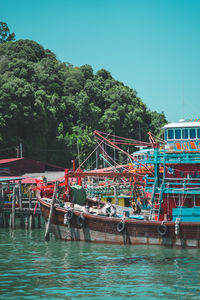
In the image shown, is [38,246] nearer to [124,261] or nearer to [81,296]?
[124,261]

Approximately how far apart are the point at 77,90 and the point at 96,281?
78794mm

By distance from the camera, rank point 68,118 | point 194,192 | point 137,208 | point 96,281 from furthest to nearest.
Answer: point 68,118, point 137,208, point 194,192, point 96,281

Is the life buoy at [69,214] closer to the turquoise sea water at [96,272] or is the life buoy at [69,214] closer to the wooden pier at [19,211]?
the turquoise sea water at [96,272]

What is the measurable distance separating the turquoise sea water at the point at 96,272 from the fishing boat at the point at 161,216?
781 millimetres

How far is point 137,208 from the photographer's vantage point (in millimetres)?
31984

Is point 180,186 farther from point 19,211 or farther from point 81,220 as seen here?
point 19,211

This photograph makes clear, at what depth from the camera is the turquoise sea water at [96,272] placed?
16.8m

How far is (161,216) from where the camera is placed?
27266mm

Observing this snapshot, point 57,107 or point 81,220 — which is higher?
point 57,107

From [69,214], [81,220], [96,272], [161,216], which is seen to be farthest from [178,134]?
[96,272]

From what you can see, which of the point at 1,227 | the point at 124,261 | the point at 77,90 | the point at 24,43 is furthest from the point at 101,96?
the point at 124,261

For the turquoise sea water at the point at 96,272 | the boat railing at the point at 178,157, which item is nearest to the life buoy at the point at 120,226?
the turquoise sea water at the point at 96,272

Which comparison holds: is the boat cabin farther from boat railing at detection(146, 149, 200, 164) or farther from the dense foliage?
the dense foliage

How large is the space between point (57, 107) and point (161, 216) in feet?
192
